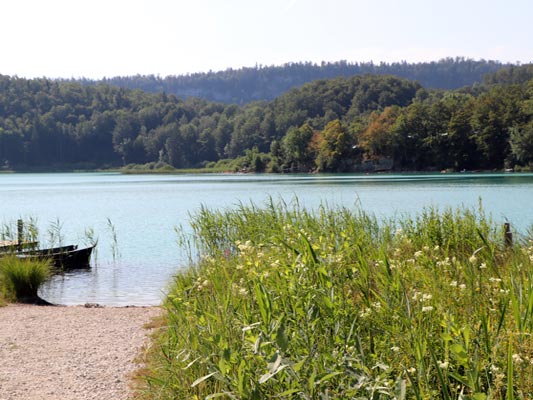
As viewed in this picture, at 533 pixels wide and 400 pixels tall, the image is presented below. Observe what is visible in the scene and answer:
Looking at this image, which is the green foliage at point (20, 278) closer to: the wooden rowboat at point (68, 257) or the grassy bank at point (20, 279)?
the grassy bank at point (20, 279)

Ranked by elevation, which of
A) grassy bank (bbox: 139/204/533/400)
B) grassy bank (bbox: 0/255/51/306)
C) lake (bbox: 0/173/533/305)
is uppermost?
grassy bank (bbox: 139/204/533/400)

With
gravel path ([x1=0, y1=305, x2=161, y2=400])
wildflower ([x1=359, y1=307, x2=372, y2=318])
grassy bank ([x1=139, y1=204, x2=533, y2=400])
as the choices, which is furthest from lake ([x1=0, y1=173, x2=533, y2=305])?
wildflower ([x1=359, y1=307, x2=372, y2=318])

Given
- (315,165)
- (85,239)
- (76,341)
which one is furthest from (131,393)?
(315,165)

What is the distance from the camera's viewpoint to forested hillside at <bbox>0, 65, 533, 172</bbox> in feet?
312

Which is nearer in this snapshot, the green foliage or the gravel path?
the gravel path

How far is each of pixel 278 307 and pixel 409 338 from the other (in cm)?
133

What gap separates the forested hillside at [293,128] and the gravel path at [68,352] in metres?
83.5

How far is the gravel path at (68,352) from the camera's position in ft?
21.5

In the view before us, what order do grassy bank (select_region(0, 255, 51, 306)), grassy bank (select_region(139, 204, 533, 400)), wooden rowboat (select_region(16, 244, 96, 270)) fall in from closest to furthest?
grassy bank (select_region(139, 204, 533, 400))
grassy bank (select_region(0, 255, 51, 306))
wooden rowboat (select_region(16, 244, 96, 270))

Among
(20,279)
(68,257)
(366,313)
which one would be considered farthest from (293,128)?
(366,313)

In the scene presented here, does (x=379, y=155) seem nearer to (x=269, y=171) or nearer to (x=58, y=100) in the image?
(x=269, y=171)

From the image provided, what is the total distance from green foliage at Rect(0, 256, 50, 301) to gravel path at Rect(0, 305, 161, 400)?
5.19 feet

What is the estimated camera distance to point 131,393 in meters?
6.37

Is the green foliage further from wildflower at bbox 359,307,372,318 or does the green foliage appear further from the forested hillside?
the forested hillside
